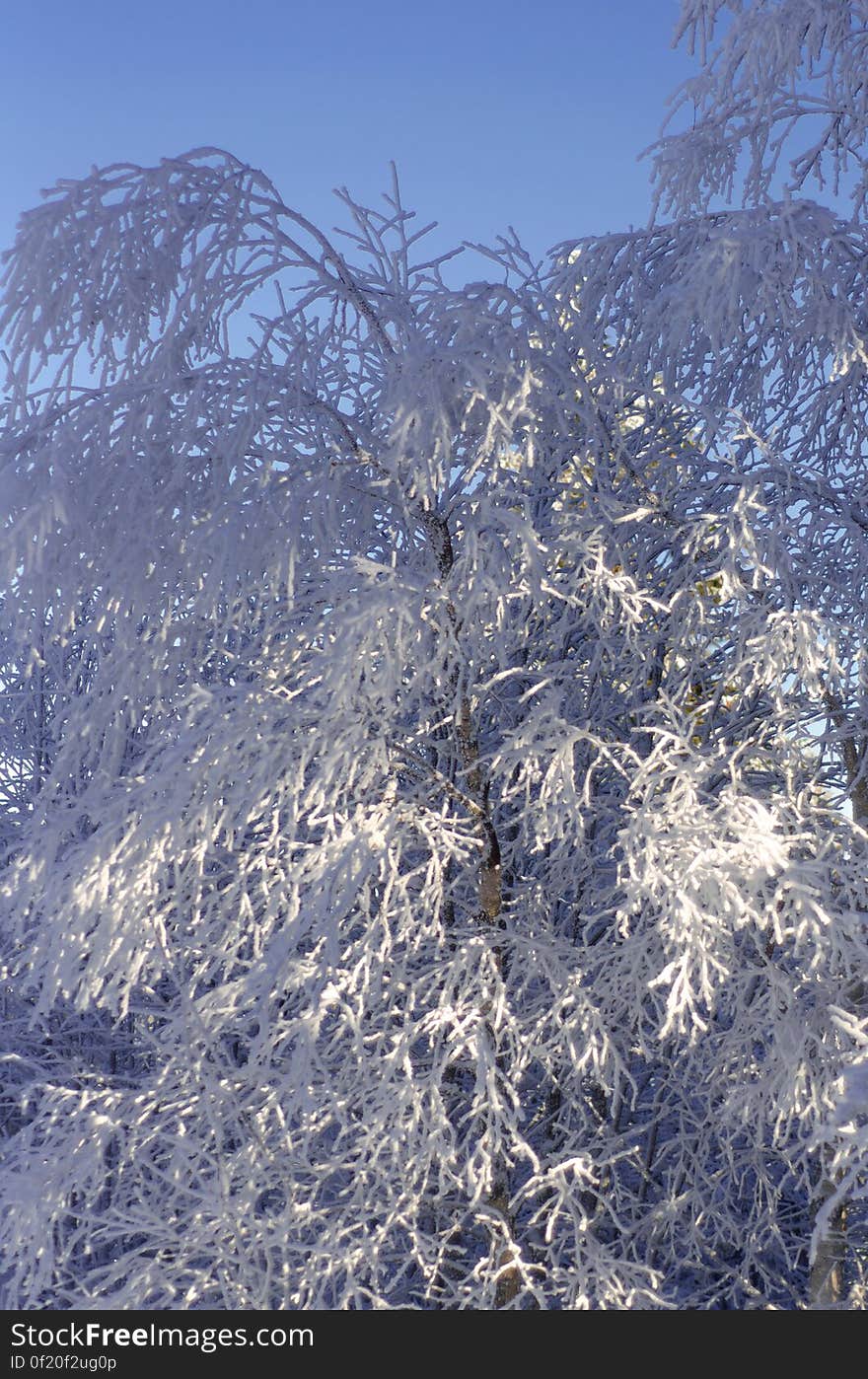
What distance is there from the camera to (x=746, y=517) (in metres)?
4.42

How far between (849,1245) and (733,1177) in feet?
2.60

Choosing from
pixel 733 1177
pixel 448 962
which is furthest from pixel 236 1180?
pixel 733 1177

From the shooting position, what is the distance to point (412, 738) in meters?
5.00

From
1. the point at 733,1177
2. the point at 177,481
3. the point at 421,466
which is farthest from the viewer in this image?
the point at 733,1177

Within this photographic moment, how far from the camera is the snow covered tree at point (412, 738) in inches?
164

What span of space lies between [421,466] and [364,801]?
4.63ft

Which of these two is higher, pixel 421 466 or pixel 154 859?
pixel 421 466

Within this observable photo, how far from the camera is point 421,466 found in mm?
4172

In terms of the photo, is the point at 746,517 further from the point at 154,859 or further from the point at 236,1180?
the point at 236,1180

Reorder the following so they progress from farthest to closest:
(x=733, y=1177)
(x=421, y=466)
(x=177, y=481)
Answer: (x=733, y=1177), (x=177, y=481), (x=421, y=466)

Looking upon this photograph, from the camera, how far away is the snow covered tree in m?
4.18
